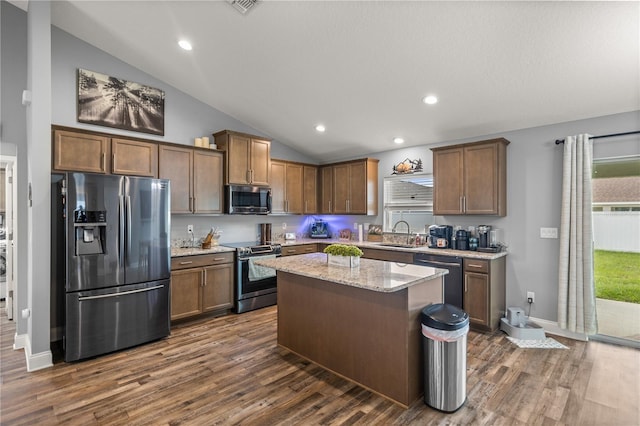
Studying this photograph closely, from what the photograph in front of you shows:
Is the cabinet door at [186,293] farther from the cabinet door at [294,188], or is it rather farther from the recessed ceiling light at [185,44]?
the recessed ceiling light at [185,44]

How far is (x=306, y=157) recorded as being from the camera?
6.46 metres

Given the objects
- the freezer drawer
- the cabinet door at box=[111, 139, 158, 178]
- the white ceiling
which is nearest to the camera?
the white ceiling

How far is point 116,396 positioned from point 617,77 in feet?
17.1

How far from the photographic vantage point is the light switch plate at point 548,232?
12.7 feet

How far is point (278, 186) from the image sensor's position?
5.66m

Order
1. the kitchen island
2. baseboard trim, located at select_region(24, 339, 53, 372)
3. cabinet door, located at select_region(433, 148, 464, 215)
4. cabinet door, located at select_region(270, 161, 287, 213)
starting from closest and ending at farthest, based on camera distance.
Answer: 1. the kitchen island
2. baseboard trim, located at select_region(24, 339, 53, 372)
3. cabinet door, located at select_region(433, 148, 464, 215)
4. cabinet door, located at select_region(270, 161, 287, 213)

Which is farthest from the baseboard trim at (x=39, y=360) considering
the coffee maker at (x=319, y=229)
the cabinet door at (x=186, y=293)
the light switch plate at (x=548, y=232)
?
the light switch plate at (x=548, y=232)

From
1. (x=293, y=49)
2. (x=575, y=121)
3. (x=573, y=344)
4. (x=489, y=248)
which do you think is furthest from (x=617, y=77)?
(x=293, y=49)

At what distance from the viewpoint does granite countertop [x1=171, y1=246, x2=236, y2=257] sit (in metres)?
4.09

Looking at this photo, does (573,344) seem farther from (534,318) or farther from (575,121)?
(575,121)

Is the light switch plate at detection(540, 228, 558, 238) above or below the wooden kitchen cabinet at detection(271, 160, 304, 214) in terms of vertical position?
below

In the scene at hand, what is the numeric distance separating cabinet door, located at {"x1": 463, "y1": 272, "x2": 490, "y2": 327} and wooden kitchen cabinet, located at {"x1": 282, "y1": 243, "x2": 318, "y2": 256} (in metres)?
2.57

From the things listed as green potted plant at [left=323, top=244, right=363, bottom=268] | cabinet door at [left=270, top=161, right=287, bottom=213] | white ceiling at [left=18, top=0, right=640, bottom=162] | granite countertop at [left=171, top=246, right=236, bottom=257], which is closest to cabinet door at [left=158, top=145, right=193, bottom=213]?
granite countertop at [left=171, top=246, right=236, bottom=257]

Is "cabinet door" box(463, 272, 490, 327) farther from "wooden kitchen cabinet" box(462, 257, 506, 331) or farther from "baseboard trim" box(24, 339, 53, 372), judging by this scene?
"baseboard trim" box(24, 339, 53, 372)
